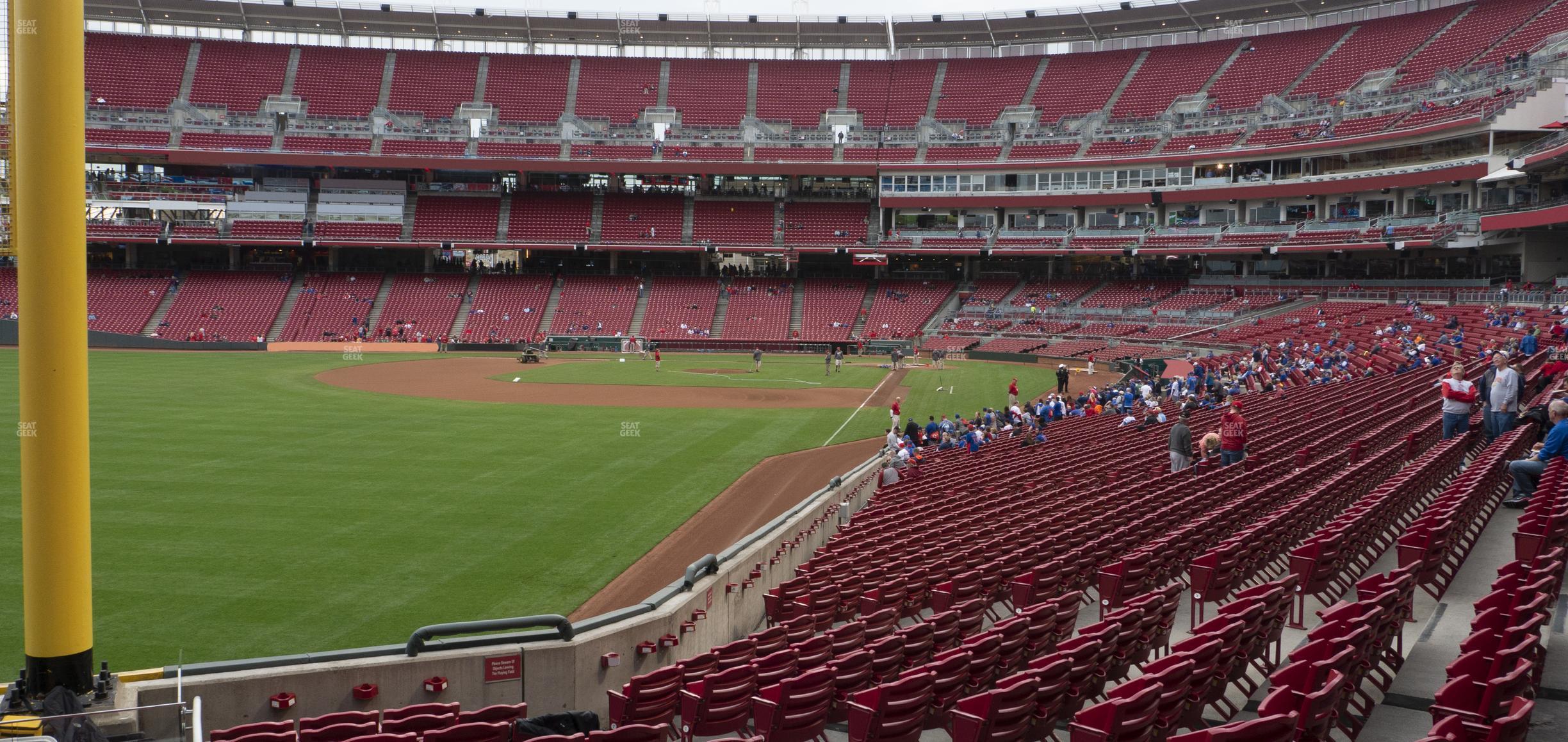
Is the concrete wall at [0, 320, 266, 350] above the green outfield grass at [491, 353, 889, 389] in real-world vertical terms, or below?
above

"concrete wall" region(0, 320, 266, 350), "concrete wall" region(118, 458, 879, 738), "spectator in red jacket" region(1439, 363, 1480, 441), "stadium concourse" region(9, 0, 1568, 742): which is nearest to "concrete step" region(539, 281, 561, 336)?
"stadium concourse" region(9, 0, 1568, 742)

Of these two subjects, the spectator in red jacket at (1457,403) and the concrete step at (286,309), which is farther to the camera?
the concrete step at (286,309)

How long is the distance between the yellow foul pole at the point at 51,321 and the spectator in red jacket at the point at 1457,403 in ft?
57.4

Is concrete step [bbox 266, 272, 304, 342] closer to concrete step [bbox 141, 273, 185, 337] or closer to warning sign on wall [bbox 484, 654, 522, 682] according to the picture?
concrete step [bbox 141, 273, 185, 337]

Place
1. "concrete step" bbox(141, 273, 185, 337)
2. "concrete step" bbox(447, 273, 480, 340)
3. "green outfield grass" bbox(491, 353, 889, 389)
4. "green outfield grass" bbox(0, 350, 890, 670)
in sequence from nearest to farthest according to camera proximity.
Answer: "green outfield grass" bbox(0, 350, 890, 670), "green outfield grass" bbox(491, 353, 889, 389), "concrete step" bbox(141, 273, 185, 337), "concrete step" bbox(447, 273, 480, 340)

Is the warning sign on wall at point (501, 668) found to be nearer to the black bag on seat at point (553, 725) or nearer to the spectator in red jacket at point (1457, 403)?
the black bag on seat at point (553, 725)

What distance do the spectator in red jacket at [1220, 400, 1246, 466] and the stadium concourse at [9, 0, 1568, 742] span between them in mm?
56

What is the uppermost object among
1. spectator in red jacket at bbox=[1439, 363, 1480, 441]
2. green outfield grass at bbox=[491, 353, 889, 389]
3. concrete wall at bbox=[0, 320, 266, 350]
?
spectator in red jacket at bbox=[1439, 363, 1480, 441]

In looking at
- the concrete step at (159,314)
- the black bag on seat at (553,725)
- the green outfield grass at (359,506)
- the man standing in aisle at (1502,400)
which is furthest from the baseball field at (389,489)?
the concrete step at (159,314)

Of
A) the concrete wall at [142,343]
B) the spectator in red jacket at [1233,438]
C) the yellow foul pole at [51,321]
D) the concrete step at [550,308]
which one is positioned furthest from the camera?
the concrete step at [550,308]

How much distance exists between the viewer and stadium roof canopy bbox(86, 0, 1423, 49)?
73938 millimetres

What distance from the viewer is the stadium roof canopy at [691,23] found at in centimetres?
7394

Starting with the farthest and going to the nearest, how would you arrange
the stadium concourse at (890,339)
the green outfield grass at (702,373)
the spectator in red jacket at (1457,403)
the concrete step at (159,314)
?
the concrete step at (159,314) < the green outfield grass at (702,373) < the spectator in red jacket at (1457,403) < the stadium concourse at (890,339)

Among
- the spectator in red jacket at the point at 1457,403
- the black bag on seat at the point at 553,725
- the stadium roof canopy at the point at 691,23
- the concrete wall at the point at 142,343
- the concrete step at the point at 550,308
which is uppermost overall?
the stadium roof canopy at the point at 691,23
